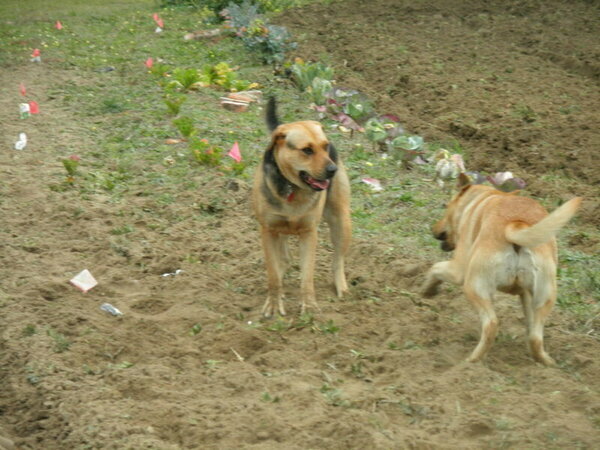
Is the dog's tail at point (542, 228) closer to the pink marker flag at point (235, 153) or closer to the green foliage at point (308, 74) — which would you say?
the pink marker flag at point (235, 153)

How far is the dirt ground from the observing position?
472cm

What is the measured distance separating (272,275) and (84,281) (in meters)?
1.48

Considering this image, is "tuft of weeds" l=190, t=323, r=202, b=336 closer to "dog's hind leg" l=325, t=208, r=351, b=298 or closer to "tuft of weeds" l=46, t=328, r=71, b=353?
"tuft of weeds" l=46, t=328, r=71, b=353

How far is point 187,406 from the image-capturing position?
4.99 metres

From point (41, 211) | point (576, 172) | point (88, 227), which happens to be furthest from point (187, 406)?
point (576, 172)

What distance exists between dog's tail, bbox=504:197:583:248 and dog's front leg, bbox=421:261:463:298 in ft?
2.29

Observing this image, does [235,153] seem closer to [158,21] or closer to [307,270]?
[307,270]

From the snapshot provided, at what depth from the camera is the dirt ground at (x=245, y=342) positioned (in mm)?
4719

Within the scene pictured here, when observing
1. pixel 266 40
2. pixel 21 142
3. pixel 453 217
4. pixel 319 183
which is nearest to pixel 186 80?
pixel 266 40

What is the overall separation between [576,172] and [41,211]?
5.69 metres

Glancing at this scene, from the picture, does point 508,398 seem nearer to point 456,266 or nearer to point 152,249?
point 456,266

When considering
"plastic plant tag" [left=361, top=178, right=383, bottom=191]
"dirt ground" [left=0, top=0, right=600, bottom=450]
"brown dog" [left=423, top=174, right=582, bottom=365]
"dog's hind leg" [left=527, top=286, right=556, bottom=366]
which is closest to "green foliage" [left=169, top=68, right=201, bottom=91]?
"dirt ground" [left=0, top=0, right=600, bottom=450]

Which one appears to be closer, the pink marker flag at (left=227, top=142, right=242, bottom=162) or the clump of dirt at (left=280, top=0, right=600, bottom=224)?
the pink marker flag at (left=227, top=142, right=242, bottom=162)

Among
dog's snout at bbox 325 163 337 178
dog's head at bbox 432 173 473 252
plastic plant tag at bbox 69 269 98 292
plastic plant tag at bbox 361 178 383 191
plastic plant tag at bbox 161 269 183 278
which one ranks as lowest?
plastic plant tag at bbox 361 178 383 191
